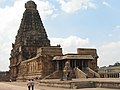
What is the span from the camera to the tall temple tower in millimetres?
64125

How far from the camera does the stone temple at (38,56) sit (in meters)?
47.1

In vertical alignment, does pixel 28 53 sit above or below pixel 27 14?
below

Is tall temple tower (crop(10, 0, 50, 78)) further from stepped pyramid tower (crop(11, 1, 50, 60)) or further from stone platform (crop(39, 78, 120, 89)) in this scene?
stone platform (crop(39, 78, 120, 89))

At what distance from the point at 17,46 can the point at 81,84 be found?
1643 inches

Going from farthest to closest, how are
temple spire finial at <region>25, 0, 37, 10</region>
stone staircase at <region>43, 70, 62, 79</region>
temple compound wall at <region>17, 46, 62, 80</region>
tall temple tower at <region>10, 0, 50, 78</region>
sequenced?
temple spire finial at <region>25, 0, 37, 10</region> < tall temple tower at <region>10, 0, 50, 78</region> < temple compound wall at <region>17, 46, 62, 80</region> < stone staircase at <region>43, 70, 62, 79</region>

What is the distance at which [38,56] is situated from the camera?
164ft

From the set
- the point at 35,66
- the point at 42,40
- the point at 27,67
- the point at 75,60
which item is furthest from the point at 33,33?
the point at 75,60

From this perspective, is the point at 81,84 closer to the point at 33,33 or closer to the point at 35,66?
the point at 35,66

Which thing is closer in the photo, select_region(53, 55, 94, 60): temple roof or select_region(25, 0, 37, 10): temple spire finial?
select_region(53, 55, 94, 60): temple roof

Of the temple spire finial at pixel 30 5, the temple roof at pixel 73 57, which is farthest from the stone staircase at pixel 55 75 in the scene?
the temple spire finial at pixel 30 5

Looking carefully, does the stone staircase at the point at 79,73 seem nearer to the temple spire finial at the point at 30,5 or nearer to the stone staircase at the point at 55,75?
the stone staircase at the point at 55,75

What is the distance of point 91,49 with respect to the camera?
5184 cm

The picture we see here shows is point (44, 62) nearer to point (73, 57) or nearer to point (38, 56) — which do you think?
point (38, 56)

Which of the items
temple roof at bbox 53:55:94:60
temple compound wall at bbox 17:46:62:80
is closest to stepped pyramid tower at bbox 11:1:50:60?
temple compound wall at bbox 17:46:62:80
